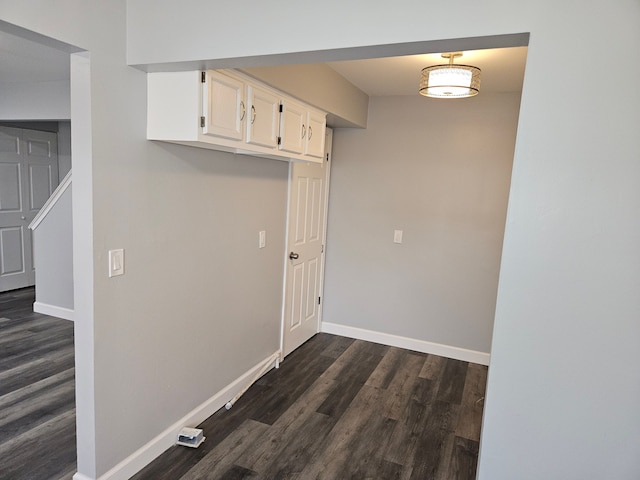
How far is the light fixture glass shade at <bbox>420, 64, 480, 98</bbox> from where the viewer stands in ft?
8.64

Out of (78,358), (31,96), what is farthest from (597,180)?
(31,96)

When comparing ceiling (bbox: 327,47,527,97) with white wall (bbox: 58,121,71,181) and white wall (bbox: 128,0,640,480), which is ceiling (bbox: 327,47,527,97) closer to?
white wall (bbox: 128,0,640,480)

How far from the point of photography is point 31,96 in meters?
4.09

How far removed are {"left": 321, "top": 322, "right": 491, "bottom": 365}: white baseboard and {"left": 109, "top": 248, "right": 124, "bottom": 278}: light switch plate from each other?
2.76 m

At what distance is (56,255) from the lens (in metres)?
4.53

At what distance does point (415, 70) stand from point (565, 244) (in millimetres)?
2150

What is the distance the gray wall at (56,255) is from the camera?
14.6 ft

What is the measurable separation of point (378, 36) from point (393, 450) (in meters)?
2.26

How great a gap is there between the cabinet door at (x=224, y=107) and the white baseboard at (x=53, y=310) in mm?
3320

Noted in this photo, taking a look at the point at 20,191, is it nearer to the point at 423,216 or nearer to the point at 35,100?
the point at 35,100

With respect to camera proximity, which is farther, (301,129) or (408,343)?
(408,343)

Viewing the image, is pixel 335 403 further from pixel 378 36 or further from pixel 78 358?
pixel 378 36

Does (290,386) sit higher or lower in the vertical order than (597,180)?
lower

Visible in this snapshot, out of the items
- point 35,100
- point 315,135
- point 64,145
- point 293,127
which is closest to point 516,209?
point 293,127
